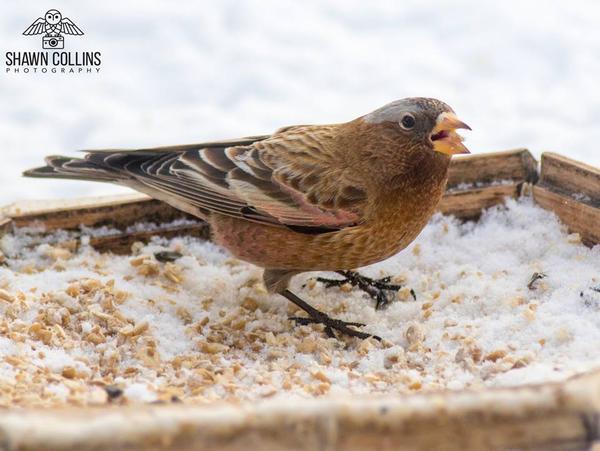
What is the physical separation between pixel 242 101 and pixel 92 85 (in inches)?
45.7

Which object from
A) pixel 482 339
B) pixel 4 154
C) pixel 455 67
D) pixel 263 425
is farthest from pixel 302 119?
pixel 263 425

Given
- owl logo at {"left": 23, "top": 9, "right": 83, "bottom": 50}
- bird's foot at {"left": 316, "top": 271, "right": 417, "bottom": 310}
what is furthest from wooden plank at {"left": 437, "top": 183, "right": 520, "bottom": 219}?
owl logo at {"left": 23, "top": 9, "right": 83, "bottom": 50}

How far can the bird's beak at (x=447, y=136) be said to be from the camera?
353cm

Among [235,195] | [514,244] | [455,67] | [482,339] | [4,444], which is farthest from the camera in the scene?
[455,67]

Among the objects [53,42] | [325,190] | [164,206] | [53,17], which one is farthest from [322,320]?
[53,17]

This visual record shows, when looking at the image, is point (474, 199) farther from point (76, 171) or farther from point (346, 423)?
point (346, 423)

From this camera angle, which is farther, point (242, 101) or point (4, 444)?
point (242, 101)

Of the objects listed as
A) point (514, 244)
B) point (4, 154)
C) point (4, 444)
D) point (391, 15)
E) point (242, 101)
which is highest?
point (391, 15)

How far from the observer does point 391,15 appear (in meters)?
8.47

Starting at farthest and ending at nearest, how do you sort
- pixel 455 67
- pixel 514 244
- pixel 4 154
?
1. pixel 455 67
2. pixel 4 154
3. pixel 514 244

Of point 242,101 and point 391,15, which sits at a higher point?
point 391,15

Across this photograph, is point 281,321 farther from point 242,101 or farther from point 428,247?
point 242,101

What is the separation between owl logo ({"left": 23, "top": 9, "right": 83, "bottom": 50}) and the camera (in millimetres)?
7266

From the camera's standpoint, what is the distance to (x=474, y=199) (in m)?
4.42
